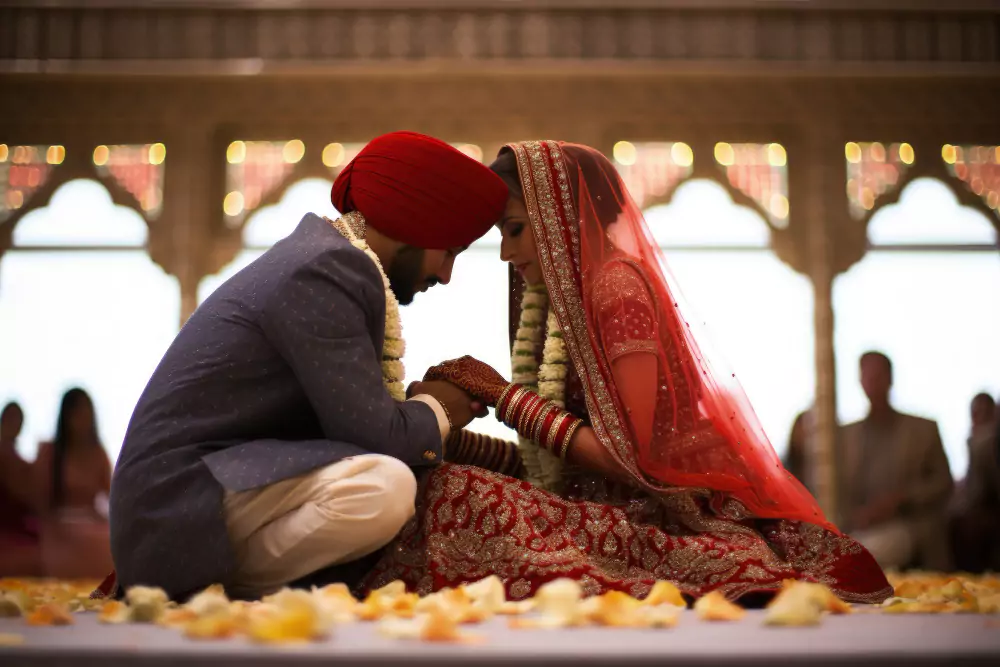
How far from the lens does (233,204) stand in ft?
22.0

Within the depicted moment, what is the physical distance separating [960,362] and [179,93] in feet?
17.6

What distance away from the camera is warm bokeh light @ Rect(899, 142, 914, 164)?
265 inches

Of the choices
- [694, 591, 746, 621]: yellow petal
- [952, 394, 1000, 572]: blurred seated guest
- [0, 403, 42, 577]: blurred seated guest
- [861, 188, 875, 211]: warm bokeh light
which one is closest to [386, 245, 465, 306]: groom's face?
[694, 591, 746, 621]: yellow petal

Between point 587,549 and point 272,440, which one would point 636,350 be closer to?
point 587,549

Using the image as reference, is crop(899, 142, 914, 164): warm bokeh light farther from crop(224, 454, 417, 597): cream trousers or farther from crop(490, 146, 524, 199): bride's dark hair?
crop(224, 454, 417, 597): cream trousers

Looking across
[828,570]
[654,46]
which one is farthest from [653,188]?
[828,570]

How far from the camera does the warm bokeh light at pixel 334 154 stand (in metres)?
6.71

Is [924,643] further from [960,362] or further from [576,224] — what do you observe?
[960,362]

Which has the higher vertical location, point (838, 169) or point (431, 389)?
point (838, 169)

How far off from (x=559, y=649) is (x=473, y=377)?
1364mm

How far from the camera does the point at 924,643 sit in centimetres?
128

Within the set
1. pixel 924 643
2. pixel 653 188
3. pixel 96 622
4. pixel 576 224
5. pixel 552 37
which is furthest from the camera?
pixel 653 188

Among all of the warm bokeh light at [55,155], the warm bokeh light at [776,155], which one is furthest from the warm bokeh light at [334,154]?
the warm bokeh light at [776,155]

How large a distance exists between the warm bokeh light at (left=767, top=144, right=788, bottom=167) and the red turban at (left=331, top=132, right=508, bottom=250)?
4618 mm
